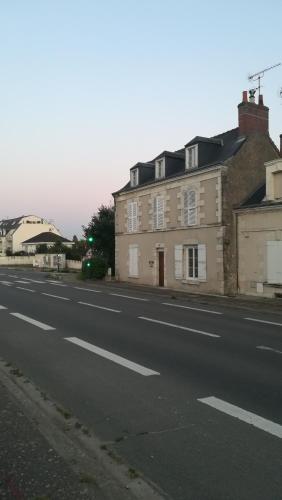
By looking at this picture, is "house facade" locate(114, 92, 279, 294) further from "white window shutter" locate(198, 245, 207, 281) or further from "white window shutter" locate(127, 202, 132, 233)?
"white window shutter" locate(127, 202, 132, 233)

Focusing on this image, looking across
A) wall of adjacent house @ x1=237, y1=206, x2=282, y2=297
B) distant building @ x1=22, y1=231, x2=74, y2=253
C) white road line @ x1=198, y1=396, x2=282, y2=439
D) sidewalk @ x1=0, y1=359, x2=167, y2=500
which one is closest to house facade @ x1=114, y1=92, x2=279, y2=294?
wall of adjacent house @ x1=237, y1=206, x2=282, y2=297

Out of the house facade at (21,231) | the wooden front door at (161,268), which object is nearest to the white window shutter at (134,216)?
the wooden front door at (161,268)

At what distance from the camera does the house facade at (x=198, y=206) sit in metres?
21.7

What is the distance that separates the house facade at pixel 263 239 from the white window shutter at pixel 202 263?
6.33 feet

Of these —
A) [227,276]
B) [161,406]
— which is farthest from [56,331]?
[227,276]

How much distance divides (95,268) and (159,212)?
8516 millimetres

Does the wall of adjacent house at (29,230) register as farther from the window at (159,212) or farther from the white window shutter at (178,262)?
the white window shutter at (178,262)

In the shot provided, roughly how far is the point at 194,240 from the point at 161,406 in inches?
721

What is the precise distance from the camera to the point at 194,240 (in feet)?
77.0

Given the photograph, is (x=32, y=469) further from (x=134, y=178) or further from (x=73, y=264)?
(x=73, y=264)

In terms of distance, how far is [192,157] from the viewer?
24312 millimetres

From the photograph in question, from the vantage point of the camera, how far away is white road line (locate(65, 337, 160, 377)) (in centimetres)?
713

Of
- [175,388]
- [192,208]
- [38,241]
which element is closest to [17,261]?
[38,241]

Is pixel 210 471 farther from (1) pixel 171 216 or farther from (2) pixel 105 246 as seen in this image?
(2) pixel 105 246
